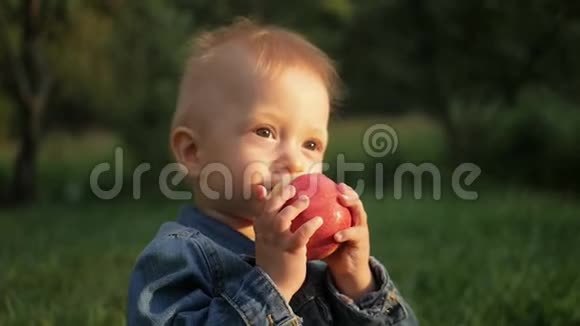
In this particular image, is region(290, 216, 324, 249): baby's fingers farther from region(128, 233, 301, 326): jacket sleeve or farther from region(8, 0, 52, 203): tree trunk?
region(8, 0, 52, 203): tree trunk

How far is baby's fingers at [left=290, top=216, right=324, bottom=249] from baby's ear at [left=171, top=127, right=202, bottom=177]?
41cm

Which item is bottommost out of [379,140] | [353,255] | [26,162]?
A: [26,162]

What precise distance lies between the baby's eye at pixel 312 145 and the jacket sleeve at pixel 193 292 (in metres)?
0.33

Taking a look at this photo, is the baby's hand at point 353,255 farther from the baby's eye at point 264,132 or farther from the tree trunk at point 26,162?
the tree trunk at point 26,162

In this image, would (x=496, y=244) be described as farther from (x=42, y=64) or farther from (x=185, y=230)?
(x=42, y=64)

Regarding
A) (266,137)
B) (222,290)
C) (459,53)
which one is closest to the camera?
(222,290)

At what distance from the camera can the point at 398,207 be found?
252 inches

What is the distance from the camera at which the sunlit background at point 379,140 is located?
157 inches

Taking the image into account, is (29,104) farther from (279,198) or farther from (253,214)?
(279,198)

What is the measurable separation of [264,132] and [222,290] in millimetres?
370

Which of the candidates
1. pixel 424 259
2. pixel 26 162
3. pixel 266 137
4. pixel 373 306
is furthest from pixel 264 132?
pixel 26 162

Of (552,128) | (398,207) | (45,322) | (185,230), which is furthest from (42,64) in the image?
(185,230)

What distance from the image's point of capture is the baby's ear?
1.94 m

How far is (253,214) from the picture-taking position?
190cm
